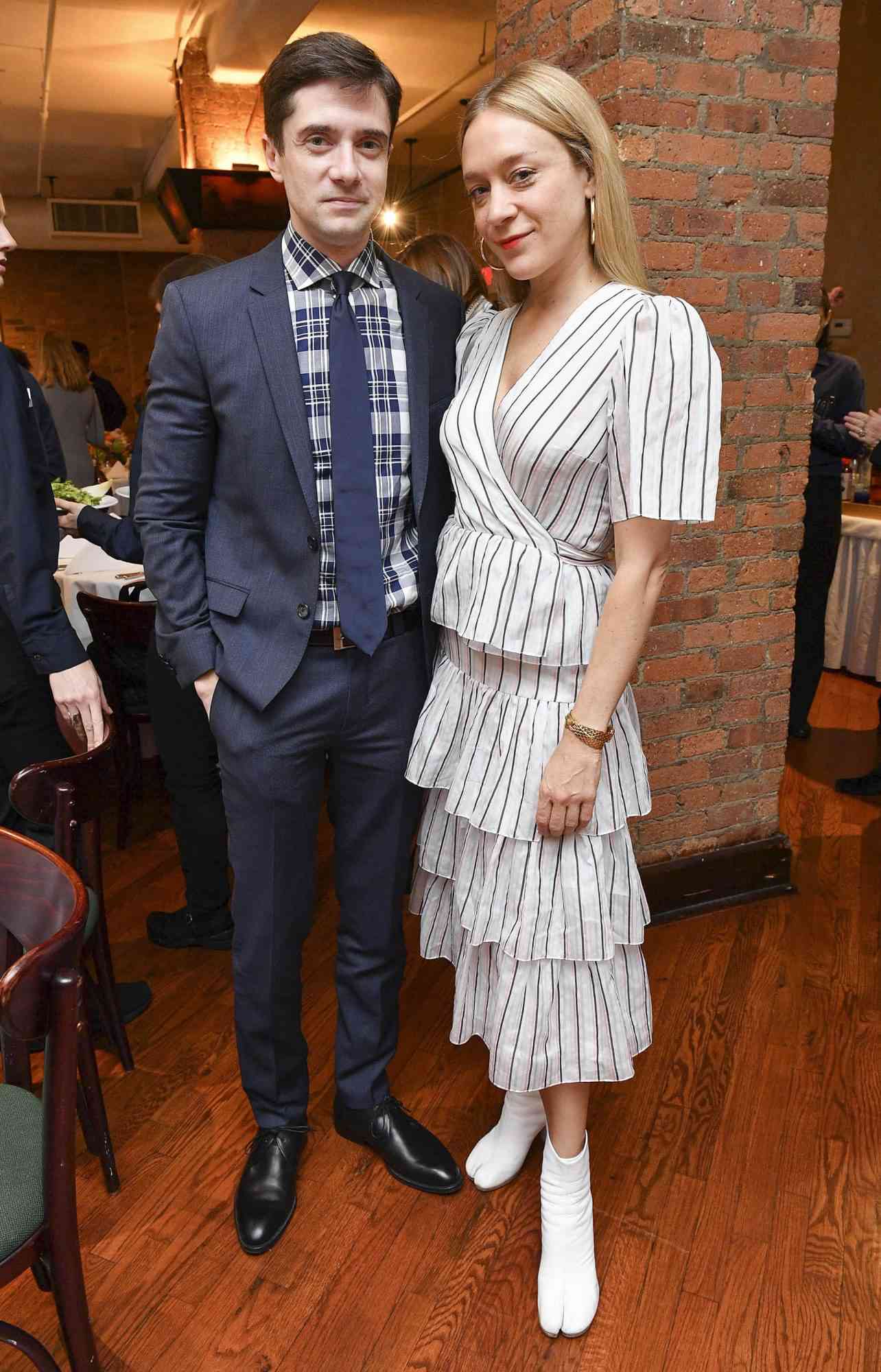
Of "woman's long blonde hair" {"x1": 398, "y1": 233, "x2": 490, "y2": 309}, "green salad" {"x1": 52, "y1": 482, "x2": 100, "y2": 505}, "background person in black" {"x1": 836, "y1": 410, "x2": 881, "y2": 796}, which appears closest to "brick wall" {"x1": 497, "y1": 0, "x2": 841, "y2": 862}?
"woman's long blonde hair" {"x1": 398, "y1": 233, "x2": 490, "y2": 309}

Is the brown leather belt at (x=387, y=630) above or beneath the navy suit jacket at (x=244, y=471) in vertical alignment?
beneath

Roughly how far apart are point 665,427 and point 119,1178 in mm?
1632

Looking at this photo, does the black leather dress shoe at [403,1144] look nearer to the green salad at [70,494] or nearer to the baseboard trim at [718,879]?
the baseboard trim at [718,879]

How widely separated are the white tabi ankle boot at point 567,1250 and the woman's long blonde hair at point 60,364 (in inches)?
225

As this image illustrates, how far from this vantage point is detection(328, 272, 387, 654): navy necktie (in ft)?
4.89

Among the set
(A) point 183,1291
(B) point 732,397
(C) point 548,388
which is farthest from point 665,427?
(A) point 183,1291

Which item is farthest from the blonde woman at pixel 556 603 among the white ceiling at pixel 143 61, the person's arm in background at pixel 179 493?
the white ceiling at pixel 143 61

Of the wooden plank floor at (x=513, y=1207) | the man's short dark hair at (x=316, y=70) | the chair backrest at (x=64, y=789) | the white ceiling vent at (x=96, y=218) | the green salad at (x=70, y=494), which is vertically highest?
the white ceiling vent at (x=96, y=218)

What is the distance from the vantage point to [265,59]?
18.9ft

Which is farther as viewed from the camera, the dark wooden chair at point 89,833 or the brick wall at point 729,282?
the brick wall at point 729,282

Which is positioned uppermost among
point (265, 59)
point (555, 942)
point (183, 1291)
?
point (265, 59)

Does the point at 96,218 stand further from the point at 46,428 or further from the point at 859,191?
the point at 46,428

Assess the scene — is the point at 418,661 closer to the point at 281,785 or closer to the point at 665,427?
the point at 281,785

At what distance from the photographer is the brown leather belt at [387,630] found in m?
1.57
